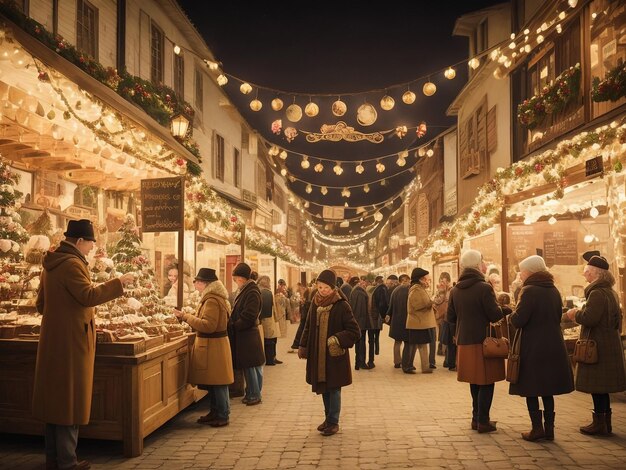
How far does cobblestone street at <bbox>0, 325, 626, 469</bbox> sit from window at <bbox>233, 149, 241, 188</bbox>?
1759 cm

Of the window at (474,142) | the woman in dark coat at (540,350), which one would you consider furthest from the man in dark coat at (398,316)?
the window at (474,142)

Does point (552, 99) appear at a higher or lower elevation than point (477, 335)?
higher

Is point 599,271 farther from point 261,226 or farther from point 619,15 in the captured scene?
point 261,226

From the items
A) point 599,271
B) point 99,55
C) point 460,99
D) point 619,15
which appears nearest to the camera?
point 599,271

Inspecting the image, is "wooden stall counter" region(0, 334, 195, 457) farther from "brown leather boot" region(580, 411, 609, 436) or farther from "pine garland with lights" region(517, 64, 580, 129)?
"pine garland with lights" region(517, 64, 580, 129)

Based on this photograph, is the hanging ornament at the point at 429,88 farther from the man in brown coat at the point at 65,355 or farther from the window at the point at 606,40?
the man in brown coat at the point at 65,355

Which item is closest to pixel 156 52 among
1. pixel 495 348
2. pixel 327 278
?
pixel 327 278

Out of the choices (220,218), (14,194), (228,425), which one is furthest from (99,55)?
(228,425)

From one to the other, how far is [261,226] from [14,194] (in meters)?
23.7

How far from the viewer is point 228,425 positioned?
23.0 feet

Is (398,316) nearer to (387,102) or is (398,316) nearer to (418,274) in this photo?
(418,274)

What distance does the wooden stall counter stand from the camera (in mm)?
5699

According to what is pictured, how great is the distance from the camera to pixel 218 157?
22.6 metres

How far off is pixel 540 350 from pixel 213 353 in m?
3.82
